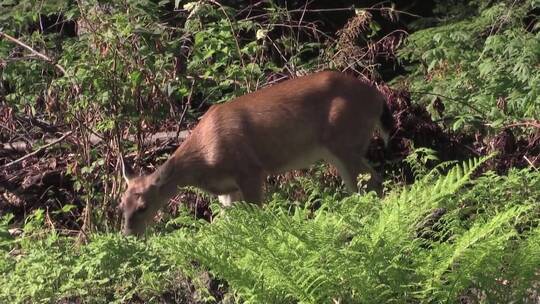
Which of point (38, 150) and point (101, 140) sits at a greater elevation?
point (101, 140)

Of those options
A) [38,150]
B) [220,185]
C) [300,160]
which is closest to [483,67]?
[300,160]

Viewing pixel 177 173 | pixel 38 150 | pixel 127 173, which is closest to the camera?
pixel 127 173

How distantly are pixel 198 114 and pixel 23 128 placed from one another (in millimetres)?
1796

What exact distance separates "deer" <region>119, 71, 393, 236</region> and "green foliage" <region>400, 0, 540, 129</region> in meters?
0.94

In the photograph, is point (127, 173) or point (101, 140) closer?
point (127, 173)

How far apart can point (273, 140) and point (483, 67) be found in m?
2.30

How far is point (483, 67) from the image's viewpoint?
37.1ft

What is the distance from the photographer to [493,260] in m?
5.59

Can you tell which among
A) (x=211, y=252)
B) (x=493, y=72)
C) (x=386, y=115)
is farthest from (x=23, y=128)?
(x=211, y=252)

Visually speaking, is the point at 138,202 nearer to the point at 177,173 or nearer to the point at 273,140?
the point at 177,173

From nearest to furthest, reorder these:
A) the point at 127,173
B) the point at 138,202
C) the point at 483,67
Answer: the point at 138,202
the point at 127,173
the point at 483,67

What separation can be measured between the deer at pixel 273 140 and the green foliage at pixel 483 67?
0.94 metres

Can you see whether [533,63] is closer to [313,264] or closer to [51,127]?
[51,127]

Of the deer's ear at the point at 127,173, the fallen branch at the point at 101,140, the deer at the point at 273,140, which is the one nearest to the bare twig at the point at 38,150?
the fallen branch at the point at 101,140
